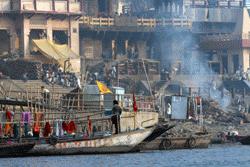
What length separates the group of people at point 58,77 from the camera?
78.9 m

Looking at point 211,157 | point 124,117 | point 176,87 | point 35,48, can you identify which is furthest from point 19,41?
point 211,157

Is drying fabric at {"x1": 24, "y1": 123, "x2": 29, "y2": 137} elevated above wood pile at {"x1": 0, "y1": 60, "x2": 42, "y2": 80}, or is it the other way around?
wood pile at {"x1": 0, "y1": 60, "x2": 42, "y2": 80}

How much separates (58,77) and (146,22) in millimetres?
12259

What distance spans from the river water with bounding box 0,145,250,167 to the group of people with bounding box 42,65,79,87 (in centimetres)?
1729

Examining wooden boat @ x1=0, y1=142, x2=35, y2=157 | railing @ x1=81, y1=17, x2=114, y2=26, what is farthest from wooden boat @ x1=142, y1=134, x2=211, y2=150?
railing @ x1=81, y1=17, x2=114, y2=26

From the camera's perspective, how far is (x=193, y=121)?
74312 mm

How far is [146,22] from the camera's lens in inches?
3568

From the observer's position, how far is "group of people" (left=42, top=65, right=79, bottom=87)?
7888cm

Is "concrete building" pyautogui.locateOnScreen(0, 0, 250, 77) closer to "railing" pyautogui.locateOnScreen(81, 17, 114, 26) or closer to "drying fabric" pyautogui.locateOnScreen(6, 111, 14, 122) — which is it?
"railing" pyautogui.locateOnScreen(81, 17, 114, 26)

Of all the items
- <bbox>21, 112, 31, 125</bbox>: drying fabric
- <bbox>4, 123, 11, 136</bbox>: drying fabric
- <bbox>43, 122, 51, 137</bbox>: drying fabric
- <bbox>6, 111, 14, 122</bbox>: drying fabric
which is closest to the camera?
<bbox>43, 122, 51, 137</bbox>: drying fabric

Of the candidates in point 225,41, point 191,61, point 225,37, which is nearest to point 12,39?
point 191,61

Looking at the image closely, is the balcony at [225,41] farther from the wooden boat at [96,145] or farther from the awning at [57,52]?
the wooden boat at [96,145]

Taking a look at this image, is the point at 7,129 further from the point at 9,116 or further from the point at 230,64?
the point at 230,64

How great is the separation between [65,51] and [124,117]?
1960 centimetres
